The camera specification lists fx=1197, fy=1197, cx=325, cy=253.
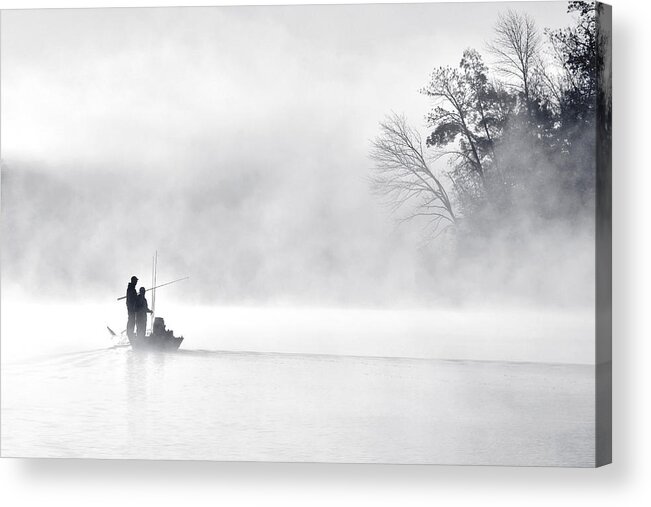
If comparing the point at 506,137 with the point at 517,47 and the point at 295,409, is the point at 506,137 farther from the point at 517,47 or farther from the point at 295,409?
the point at 295,409

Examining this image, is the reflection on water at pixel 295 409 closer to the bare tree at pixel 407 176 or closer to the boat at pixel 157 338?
the boat at pixel 157 338

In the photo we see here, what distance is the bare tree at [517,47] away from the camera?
831cm

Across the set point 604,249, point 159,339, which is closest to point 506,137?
point 604,249

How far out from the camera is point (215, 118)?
8570mm

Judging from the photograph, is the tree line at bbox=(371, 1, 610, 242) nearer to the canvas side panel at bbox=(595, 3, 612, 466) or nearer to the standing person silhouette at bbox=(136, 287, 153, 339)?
the canvas side panel at bbox=(595, 3, 612, 466)

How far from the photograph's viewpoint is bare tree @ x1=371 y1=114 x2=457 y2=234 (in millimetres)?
8414

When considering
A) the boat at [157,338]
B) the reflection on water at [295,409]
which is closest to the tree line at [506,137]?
the reflection on water at [295,409]

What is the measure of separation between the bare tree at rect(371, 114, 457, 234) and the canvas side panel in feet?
3.40

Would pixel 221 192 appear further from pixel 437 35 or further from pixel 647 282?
pixel 647 282

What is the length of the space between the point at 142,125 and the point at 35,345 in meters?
1.77

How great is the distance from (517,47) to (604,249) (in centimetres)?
152

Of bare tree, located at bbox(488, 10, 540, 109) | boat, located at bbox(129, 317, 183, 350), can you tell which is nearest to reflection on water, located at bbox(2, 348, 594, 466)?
boat, located at bbox(129, 317, 183, 350)

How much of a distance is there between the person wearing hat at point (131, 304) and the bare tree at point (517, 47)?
119 inches

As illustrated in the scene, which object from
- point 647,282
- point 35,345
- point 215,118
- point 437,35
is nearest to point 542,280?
point 647,282
